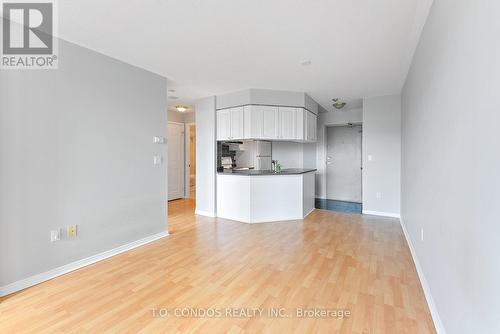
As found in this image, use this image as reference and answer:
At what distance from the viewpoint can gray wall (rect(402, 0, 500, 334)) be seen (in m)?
0.91

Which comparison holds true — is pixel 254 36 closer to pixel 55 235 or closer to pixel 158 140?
pixel 158 140

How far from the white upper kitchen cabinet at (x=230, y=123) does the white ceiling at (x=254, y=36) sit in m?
0.82

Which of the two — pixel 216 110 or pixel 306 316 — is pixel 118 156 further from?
pixel 306 316

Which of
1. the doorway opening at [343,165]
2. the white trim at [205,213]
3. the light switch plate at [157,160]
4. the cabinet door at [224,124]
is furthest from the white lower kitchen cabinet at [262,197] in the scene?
the doorway opening at [343,165]

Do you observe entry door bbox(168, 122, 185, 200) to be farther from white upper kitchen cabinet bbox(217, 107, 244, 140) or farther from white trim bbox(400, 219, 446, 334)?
white trim bbox(400, 219, 446, 334)

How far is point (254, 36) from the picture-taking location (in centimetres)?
247

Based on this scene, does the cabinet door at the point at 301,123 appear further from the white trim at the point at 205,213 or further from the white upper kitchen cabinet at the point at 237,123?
the white trim at the point at 205,213

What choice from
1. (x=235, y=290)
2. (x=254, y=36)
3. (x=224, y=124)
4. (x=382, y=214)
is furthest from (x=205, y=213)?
(x=382, y=214)

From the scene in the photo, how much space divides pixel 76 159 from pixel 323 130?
18.8ft

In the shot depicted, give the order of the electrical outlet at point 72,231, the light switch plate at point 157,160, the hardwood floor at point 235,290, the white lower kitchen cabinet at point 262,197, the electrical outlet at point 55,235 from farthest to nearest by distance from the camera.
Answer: the white lower kitchen cabinet at point 262,197
the light switch plate at point 157,160
the electrical outlet at point 72,231
the electrical outlet at point 55,235
the hardwood floor at point 235,290

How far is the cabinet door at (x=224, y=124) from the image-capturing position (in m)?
4.63

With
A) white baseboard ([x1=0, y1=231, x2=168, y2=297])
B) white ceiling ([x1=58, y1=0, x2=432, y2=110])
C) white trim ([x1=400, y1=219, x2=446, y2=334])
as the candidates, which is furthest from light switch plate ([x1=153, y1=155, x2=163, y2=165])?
white trim ([x1=400, y1=219, x2=446, y2=334])

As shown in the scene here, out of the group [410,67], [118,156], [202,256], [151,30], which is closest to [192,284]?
[202,256]

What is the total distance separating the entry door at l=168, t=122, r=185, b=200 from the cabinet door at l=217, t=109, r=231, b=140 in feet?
7.74
